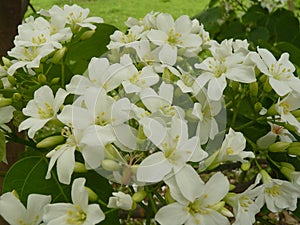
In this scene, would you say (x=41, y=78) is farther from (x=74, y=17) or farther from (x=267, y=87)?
(x=267, y=87)

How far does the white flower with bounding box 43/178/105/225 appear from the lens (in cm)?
66

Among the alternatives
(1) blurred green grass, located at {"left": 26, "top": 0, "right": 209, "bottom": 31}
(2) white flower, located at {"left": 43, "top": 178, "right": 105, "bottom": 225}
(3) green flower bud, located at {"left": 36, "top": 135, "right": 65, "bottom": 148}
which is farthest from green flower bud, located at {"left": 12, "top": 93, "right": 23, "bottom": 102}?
(1) blurred green grass, located at {"left": 26, "top": 0, "right": 209, "bottom": 31}

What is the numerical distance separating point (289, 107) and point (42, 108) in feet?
1.13

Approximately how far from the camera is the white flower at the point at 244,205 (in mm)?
717

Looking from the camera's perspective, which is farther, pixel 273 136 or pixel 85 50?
pixel 85 50

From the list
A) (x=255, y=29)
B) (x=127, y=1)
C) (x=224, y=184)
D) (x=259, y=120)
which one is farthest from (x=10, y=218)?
(x=127, y=1)

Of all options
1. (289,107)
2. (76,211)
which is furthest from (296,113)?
(76,211)

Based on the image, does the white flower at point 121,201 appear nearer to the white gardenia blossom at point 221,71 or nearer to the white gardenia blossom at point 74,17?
the white gardenia blossom at point 221,71

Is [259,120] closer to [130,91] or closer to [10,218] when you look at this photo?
[130,91]

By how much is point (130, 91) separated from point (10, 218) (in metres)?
0.22

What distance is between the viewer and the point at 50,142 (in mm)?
750

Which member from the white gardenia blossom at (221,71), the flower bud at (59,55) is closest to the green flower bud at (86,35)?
the flower bud at (59,55)

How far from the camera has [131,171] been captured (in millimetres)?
666

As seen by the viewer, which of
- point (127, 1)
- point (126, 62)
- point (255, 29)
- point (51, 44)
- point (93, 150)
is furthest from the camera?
point (127, 1)
